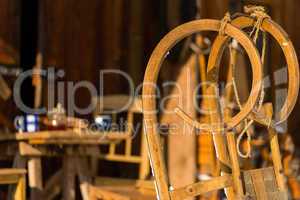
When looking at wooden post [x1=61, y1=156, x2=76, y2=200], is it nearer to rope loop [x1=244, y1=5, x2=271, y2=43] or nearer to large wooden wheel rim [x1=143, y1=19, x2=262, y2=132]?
large wooden wheel rim [x1=143, y1=19, x2=262, y2=132]

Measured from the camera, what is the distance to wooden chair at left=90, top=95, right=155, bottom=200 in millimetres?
4207

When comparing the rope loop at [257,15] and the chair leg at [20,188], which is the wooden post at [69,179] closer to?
the chair leg at [20,188]

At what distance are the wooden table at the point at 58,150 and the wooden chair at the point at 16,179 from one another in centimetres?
27

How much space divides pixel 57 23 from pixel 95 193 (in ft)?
5.45

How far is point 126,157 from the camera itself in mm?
5133

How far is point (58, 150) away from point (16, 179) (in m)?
0.59

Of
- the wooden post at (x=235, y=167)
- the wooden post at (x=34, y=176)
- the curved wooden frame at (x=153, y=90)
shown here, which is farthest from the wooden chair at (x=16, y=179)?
the wooden post at (x=235, y=167)

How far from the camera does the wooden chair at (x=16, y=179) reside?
362cm

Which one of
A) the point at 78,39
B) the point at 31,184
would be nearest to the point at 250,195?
the point at 31,184

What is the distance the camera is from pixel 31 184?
4164mm

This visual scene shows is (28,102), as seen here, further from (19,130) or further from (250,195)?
(250,195)

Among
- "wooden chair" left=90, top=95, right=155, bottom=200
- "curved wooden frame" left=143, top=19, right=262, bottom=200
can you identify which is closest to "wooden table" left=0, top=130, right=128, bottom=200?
"wooden chair" left=90, top=95, right=155, bottom=200

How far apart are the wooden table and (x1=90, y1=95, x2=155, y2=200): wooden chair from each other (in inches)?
6.7

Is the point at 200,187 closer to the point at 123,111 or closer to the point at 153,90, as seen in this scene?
the point at 153,90
